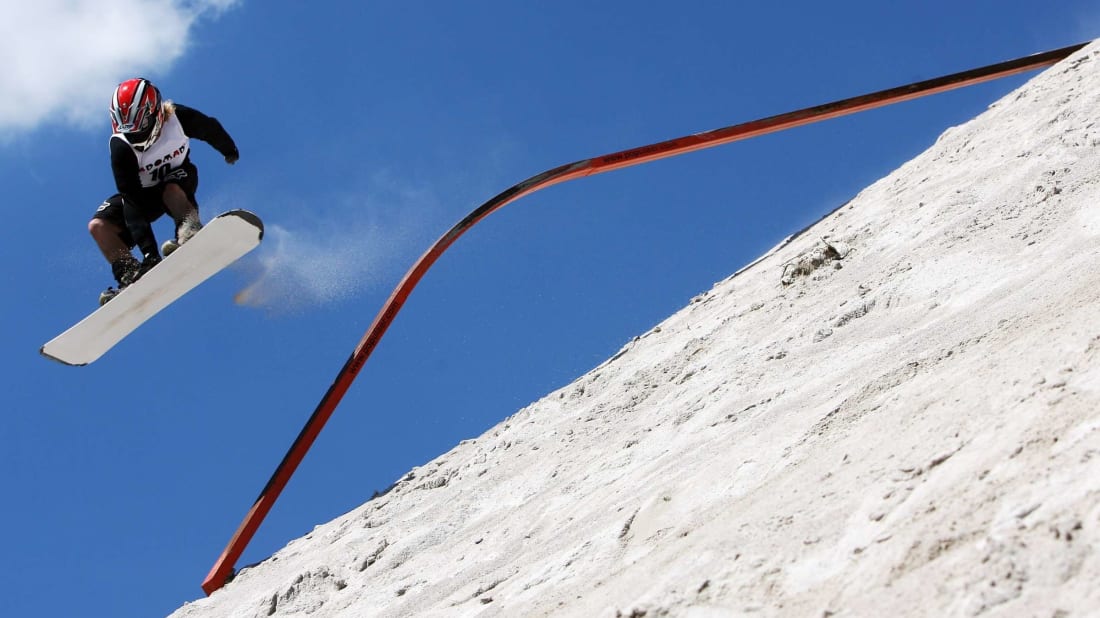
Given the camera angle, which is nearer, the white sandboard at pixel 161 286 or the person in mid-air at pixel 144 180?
the white sandboard at pixel 161 286

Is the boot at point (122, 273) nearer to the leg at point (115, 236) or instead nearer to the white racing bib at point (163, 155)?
the leg at point (115, 236)

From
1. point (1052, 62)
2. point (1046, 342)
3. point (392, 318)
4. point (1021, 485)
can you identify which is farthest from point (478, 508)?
point (1052, 62)

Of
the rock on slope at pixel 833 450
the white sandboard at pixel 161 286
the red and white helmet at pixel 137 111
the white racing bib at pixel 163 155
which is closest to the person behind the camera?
the rock on slope at pixel 833 450

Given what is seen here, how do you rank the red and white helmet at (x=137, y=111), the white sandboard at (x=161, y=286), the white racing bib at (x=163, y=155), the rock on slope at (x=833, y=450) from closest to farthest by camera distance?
the rock on slope at (x=833, y=450), the white sandboard at (x=161, y=286), the red and white helmet at (x=137, y=111), the white racing bib at (x=163, y=155)

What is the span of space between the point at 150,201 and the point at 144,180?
13 cm

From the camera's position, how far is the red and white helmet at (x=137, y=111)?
651cm

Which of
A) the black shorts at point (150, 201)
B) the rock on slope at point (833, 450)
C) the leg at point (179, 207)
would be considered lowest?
the rock on slope at point (833, 450)

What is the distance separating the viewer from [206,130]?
7.02 m

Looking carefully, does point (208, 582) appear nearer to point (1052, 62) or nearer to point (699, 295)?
point (699, 295)

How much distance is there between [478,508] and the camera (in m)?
5.48

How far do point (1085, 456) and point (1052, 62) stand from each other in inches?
303

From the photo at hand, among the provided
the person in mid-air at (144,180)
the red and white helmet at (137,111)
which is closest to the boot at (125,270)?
the person in mid-air at (144,180)

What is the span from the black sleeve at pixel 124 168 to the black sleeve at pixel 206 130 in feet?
1.35

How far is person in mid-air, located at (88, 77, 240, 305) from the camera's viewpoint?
21.5 feet
